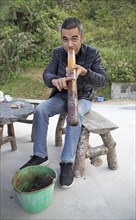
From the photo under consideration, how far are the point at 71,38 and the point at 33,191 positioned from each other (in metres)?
1.18

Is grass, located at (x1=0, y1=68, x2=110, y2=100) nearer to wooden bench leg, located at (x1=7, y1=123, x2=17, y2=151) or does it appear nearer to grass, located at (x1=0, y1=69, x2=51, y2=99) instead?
grass, located at (x1=0, y1=69, x2=51, y2=99)

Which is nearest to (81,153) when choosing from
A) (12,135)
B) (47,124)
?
(47,124)

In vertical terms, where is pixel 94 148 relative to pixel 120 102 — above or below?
above

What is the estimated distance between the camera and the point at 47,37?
6.43m

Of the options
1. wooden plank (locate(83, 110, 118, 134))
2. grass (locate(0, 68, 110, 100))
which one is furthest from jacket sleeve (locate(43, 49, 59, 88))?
grass (locate(0, 68, 110, 100))

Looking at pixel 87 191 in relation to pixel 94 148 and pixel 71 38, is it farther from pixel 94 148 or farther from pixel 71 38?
pixel 71 38

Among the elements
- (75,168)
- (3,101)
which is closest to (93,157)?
(75,168)

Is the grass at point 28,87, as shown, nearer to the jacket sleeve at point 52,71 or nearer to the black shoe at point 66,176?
the jacket sleeve at point 52,71

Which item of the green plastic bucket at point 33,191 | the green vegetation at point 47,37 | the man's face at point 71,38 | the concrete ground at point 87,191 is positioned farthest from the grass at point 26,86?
the green plastic bucket at point 33,191

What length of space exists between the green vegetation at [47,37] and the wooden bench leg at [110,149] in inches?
122

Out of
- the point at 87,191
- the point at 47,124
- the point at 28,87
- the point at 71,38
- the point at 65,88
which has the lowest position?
the point at 87,191

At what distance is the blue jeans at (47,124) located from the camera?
213 cm

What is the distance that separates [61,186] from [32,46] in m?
4.72

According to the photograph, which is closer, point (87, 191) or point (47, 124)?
point (87, 191)
